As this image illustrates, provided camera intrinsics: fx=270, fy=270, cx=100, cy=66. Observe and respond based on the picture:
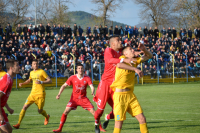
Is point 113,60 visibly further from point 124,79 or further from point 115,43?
point 115,43

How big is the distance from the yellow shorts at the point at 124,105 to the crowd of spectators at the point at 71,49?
14.2m

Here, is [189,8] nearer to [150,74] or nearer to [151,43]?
[151,43]

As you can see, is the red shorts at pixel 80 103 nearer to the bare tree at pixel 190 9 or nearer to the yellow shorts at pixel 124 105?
the yellow shorts at pixel 124 105

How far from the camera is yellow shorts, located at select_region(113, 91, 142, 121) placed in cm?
531

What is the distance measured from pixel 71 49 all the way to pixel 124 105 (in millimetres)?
19484

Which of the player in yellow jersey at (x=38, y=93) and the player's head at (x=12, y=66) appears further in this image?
the player in yellow jersey at (x=38, y=93)

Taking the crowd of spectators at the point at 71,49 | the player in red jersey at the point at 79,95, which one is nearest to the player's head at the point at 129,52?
the player in red jersey at the point at 79,95

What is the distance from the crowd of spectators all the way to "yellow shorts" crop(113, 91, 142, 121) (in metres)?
14.2

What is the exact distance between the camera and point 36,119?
31.1 ft

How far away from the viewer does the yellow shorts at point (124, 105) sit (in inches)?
209

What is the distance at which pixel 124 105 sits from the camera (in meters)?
5.35

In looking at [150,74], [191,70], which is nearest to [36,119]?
[150,74]

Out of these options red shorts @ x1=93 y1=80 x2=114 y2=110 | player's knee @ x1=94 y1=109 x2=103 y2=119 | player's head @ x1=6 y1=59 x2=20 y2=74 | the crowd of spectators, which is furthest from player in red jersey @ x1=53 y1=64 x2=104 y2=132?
the crowd of spectators

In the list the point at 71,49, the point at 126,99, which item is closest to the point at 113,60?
the point at 126,99
